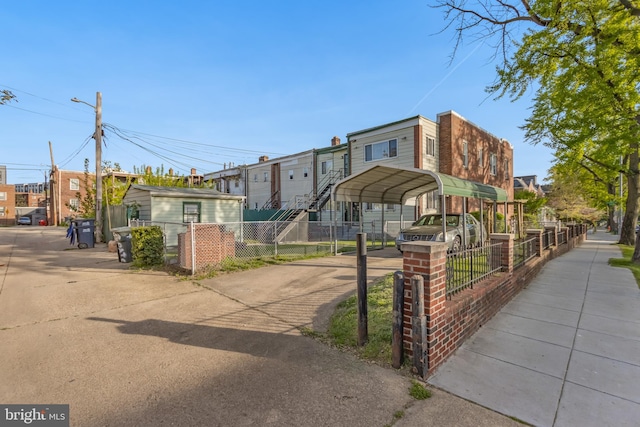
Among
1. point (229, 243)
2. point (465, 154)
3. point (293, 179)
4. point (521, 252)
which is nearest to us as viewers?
point (521, 252)

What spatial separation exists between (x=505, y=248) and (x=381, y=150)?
14598 mm

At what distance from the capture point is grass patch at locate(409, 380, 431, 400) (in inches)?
119

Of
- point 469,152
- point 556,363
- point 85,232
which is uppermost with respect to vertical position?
point 469,152

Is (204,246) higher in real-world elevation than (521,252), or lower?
higher

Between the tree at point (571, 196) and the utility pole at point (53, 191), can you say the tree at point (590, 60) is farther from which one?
the utility pole at point (53, 191)

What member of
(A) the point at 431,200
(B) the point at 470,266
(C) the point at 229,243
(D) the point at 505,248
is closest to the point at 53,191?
(C) the point at 229,243

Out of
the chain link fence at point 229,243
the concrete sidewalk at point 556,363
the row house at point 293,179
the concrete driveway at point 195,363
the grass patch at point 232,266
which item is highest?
the row house at point 293,179

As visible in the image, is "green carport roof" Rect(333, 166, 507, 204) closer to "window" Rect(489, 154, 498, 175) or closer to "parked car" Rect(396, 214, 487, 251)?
"parked car" Rect(396, 214, 487, 251)

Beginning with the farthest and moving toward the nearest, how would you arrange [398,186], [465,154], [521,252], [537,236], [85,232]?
[465,154], [85,232], [398,186], [537,236], [521,252]

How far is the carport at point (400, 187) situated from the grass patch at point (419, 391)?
630 centimetres

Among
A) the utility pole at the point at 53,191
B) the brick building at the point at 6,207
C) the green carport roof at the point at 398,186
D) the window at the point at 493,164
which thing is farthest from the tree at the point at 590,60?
the brick building at the point at 6,207

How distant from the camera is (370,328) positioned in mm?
4477

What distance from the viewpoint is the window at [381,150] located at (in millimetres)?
19281

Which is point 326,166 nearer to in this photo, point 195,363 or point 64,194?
point 195,363
